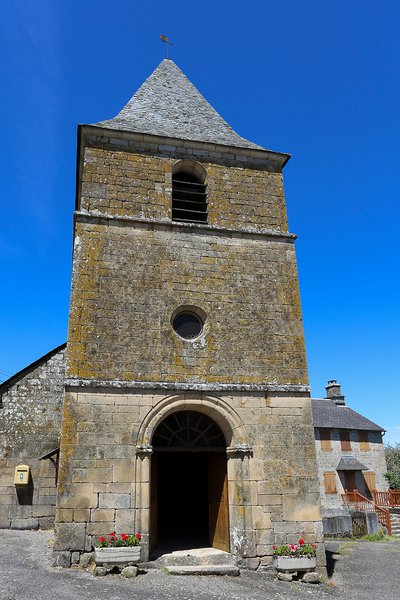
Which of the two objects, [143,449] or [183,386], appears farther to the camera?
[183,386]

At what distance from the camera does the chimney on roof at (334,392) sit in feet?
92.3

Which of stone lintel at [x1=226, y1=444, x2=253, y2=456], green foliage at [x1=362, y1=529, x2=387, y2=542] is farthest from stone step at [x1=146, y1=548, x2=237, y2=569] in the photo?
green foliage at [x1=362, y1=529, x2=387, y2=542]

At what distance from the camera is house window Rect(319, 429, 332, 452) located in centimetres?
2444

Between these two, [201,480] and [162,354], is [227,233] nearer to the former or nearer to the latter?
[162,354]

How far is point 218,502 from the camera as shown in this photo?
855 cm

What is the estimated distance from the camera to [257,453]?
816 cm

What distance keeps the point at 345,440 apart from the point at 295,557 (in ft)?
62.3

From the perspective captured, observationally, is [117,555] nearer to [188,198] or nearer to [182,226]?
[182,226]

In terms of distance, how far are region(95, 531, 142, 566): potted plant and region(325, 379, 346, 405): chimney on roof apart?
2294cm

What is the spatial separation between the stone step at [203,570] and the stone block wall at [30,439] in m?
4.75

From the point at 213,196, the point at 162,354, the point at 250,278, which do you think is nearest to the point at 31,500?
the point at 162,354

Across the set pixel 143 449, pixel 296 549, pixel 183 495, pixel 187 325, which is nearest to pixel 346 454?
pixel 183 495

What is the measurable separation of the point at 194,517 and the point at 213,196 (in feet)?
26.8

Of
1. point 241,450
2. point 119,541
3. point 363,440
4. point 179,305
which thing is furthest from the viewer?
point 363,440
